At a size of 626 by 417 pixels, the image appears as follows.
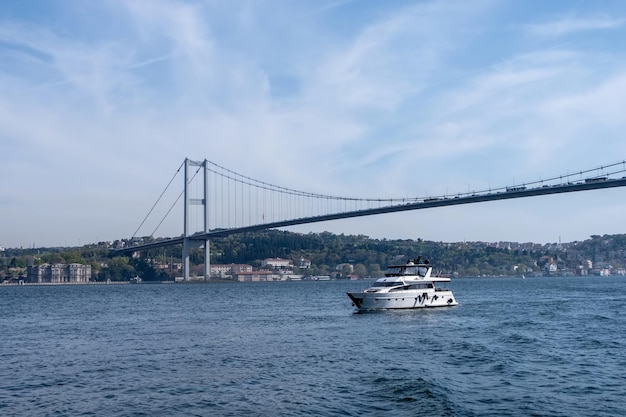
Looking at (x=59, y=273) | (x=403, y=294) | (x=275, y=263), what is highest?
(x=275, y=263)

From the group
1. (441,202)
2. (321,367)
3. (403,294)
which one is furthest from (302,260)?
(321,367)

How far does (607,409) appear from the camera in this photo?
15.6 metres

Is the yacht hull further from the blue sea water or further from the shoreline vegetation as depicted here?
the shoreline vegetation

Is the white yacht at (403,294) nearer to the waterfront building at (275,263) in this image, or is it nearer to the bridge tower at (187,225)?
the bridge tower at (187,225)

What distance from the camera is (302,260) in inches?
6772

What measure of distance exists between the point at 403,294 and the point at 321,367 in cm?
2215

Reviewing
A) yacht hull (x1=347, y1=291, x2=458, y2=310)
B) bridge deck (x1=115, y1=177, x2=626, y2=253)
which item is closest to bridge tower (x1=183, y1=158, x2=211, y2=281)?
bridge deck (x1=115, y1=177, x2=626, y2=253)

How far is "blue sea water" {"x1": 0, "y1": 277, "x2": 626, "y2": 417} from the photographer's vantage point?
16281 millimetres

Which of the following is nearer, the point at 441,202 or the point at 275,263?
the point at 441,202

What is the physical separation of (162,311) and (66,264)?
110434 mm

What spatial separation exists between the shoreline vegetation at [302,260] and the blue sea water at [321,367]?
4125 inches

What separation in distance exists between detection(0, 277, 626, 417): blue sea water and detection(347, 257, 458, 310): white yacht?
4566 millimetres

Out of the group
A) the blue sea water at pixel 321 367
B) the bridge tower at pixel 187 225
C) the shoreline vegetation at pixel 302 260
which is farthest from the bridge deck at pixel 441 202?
the shoreline vegetation at pixel 302 260

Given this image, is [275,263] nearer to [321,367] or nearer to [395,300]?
[395,300]
